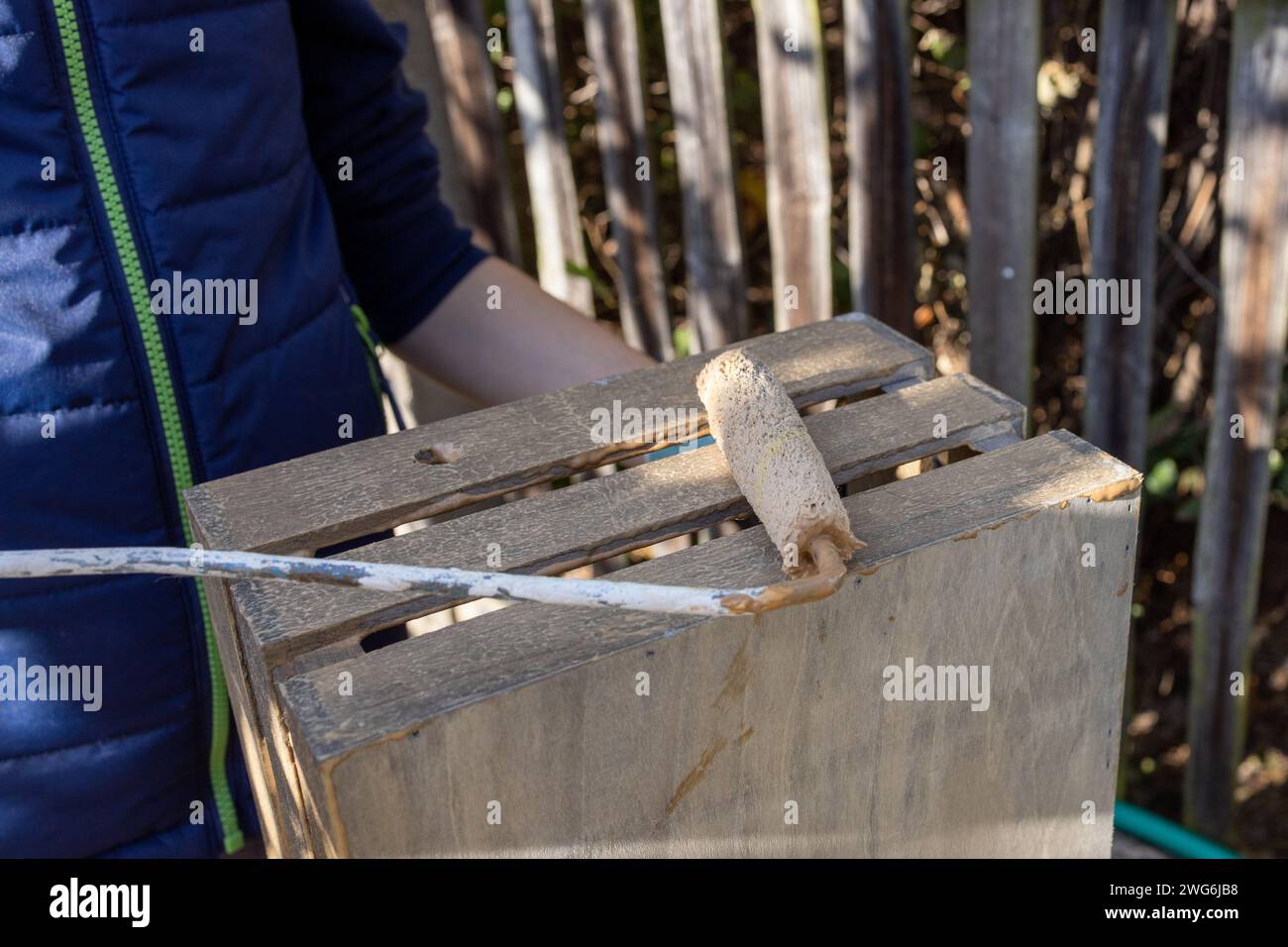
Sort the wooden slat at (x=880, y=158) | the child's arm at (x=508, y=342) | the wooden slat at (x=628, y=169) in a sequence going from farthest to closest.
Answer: the wooden slat at (x=628, y=169) < the wooden slat at (x=880, y=158) < the child's arm at (x=508, y=342)

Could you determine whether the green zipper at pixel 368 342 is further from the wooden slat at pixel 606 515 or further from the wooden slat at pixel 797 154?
the wooden slat at pixel 797 154

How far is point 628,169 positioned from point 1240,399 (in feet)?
3.27

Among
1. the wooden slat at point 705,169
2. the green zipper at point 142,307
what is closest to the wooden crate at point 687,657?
the green zipper at point 142,307

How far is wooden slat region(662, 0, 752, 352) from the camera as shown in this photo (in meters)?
1.78

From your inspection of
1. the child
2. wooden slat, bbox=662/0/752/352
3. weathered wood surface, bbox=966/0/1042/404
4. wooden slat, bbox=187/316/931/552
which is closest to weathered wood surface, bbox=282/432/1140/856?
wooden slat, bbox=187/316/931/552

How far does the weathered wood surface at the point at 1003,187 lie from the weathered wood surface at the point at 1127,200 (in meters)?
0.09

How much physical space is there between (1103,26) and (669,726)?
121cm

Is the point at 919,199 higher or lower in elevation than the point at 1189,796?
higher

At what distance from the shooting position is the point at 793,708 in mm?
796

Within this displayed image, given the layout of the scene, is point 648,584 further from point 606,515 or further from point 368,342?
point 368,342

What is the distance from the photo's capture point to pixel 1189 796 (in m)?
1.95

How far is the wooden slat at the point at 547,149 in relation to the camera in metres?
1.98
